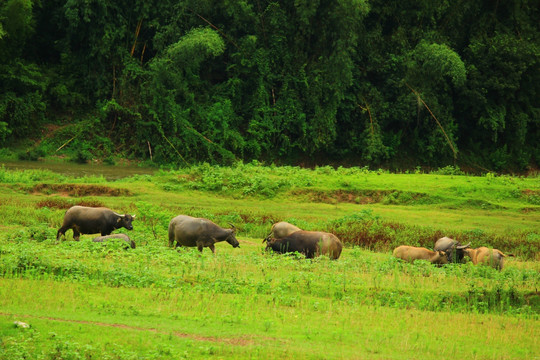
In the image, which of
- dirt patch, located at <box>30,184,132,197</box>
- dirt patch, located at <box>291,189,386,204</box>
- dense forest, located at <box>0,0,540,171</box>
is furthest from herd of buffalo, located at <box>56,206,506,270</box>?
dense forest, located at <box>0,0,540,171</box>

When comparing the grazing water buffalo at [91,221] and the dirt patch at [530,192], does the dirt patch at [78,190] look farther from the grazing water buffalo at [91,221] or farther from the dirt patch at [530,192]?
the dirt patch at [530,192]

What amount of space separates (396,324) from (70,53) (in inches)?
1271

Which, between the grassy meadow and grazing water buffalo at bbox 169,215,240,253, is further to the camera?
grazing water buffalo at bbox 169,215,240,253

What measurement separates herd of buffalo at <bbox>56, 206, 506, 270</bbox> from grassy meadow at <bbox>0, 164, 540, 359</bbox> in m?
0.48

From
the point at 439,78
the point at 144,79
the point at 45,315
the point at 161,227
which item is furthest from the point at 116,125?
the point at 45,315

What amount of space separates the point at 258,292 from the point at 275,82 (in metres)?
28.9

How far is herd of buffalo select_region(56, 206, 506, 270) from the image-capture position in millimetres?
16906

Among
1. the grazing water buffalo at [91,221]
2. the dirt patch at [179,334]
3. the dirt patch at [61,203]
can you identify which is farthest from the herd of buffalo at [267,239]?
the dirt patch at [179,334]

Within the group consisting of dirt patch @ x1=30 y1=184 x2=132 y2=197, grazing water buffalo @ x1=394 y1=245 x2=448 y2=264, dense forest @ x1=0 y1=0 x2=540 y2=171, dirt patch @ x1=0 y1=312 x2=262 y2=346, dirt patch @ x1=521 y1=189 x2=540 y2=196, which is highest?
dense forest @ x1=0 y1=0 x2=540 y2=171

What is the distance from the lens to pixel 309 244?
16984 millimetres

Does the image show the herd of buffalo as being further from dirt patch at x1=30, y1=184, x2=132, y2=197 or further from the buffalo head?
dirt patch at x1=30, y1=184, x2=132, y2=197

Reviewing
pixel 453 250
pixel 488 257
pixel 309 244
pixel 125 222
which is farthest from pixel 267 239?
pixel 488 257

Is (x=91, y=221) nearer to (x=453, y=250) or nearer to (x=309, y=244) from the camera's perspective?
(x=309, y=244)

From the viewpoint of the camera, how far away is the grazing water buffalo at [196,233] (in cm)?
1703
